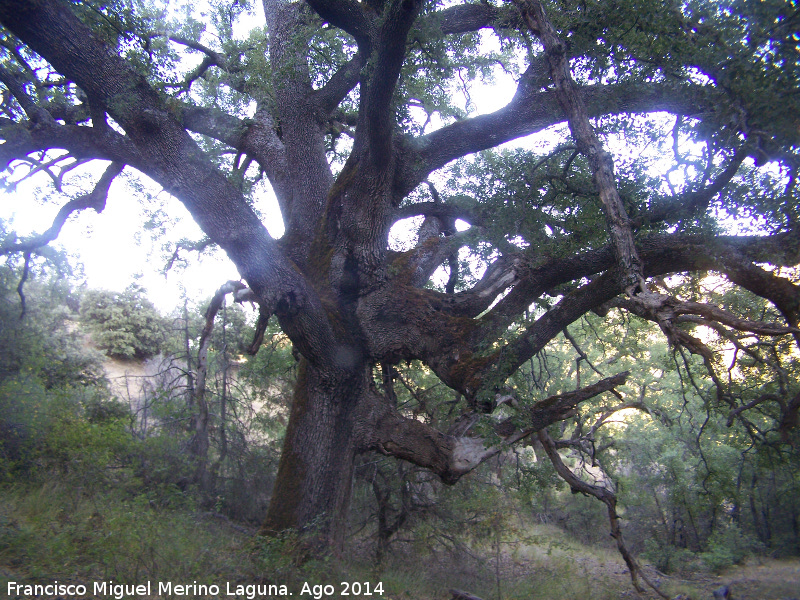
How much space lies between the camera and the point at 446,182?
299 inches

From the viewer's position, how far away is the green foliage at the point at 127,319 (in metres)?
16.9

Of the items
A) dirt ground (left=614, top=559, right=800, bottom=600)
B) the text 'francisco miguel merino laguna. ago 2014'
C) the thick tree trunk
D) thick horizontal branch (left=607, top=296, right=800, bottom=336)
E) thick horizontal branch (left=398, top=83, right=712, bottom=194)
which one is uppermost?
thick horizontal branch (left=398, top=83, right=712, bottom=194)

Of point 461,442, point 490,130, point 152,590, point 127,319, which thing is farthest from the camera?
point 127,319

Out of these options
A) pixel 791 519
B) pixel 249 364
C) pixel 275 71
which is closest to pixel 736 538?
pixel 791 519

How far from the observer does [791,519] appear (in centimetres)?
1255

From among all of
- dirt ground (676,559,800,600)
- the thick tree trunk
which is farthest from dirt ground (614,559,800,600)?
the thick tree trunk

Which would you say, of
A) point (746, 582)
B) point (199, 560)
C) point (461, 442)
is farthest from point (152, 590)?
point (746, 582)

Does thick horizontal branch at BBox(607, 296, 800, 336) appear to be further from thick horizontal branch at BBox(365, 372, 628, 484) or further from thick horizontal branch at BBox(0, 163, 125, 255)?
thick horizontal branch at BBox(0, 163, 125, 255)

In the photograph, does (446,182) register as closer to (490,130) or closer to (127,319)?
(490,130)

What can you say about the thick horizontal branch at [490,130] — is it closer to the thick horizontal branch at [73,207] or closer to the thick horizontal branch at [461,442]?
the thick horizontal branch at [461,442]

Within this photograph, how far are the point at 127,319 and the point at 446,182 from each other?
14.2 meters

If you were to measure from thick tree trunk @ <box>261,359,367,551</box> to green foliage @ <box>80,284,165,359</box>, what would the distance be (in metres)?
13.1

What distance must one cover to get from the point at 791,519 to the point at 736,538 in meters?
2.74

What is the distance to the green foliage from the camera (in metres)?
16.9
